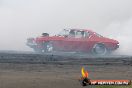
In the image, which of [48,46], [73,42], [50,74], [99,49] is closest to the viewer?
[50,74]

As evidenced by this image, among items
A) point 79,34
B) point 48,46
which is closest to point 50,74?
point 48,46

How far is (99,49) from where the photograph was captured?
1981 centimetres

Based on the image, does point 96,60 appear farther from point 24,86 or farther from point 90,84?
point 90,84

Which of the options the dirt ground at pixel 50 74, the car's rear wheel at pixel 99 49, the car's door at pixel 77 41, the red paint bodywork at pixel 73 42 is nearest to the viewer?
the dirt ground at pixel 50 74

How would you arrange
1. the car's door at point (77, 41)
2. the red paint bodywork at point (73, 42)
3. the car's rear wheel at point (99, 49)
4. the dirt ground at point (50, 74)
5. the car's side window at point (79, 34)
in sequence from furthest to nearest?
1. the car's rear wheel at point (99, 49)
2. the car's side window at point (79, 34)
3. the car's door at point (77, 41)
4. the red paint bodywork at point (73, 42)
5. the dirt ground at point (50, 74)

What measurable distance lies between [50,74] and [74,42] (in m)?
8.82

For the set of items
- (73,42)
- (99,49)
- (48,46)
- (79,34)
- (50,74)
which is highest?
(79,34)

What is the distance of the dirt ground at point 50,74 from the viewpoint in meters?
8.97

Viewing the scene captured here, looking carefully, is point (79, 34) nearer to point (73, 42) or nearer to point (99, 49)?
point (73, 42)

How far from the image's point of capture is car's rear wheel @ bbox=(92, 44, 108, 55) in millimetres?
19766

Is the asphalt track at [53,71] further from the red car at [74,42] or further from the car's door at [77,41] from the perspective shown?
the car's door at [77,41]

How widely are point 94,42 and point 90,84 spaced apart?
12.3m

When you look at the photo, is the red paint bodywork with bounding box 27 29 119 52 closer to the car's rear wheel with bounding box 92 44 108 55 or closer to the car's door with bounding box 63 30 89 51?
the car's door with bounding box 63 30 89 51

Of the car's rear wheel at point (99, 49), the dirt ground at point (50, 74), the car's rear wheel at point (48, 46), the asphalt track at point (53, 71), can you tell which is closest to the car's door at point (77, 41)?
the car's rear wheel at point (99, 49)
